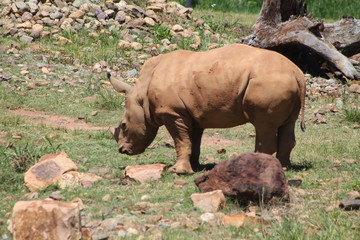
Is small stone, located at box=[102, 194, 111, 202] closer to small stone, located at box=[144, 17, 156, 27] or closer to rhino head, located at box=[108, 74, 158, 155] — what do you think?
rhino head, located at box=[108, 74, 158, 155]

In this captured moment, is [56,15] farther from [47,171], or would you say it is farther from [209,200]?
[209,200]

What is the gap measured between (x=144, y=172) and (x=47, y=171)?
3.40 feet

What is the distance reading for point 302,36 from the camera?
14141mm

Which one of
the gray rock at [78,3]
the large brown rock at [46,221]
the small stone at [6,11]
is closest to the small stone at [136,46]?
the gray rock at [78,3]

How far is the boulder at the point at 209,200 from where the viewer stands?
18.8 feet

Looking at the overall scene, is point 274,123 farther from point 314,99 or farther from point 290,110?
point 314,99

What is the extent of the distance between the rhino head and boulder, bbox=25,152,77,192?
0.99 meters

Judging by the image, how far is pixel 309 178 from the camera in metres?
7.00

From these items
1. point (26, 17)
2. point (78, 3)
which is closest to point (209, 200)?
point (26, 17)

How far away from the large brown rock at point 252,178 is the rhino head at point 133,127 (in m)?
1.93

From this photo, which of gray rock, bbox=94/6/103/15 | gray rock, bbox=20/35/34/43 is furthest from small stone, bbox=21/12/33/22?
gray rock, bbox=94/6/103/15

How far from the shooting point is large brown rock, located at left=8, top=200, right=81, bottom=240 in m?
4.88

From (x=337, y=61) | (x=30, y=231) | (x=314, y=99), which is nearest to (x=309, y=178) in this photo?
(x=30, y=231)

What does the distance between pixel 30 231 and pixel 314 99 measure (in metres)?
9.12
